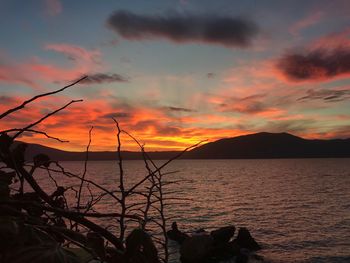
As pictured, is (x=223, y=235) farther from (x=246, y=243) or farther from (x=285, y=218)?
(x=285, y=218)

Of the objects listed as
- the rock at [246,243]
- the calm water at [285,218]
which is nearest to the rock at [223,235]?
the rock at [246,243]

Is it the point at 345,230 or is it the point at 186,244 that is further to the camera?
the point at 345,230

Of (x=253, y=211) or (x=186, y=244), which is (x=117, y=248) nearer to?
(x=186, y=244)

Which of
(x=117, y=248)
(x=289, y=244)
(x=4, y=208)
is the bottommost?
(x=289, y=244)

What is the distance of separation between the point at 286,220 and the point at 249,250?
78.6 ft

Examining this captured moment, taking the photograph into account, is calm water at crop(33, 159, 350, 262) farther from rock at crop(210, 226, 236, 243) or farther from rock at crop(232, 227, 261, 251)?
rock at crop(210, 226, 236, 243)

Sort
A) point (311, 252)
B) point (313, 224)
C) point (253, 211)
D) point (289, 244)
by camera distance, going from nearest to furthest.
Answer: point (311, 252) < point (289, 244) < point (313, 224) < point (253, 211)

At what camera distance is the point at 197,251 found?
35219 mm

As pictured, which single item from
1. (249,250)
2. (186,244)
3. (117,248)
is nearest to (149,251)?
(117,248)

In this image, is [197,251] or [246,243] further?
[246,243]

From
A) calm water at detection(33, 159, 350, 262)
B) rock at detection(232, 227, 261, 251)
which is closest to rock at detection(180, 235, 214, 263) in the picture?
rock at detection(232, 227, 261, 251)

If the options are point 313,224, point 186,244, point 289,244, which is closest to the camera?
point 186,244

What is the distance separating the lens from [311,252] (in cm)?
3944

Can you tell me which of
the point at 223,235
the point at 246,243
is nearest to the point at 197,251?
the point at 223,235
